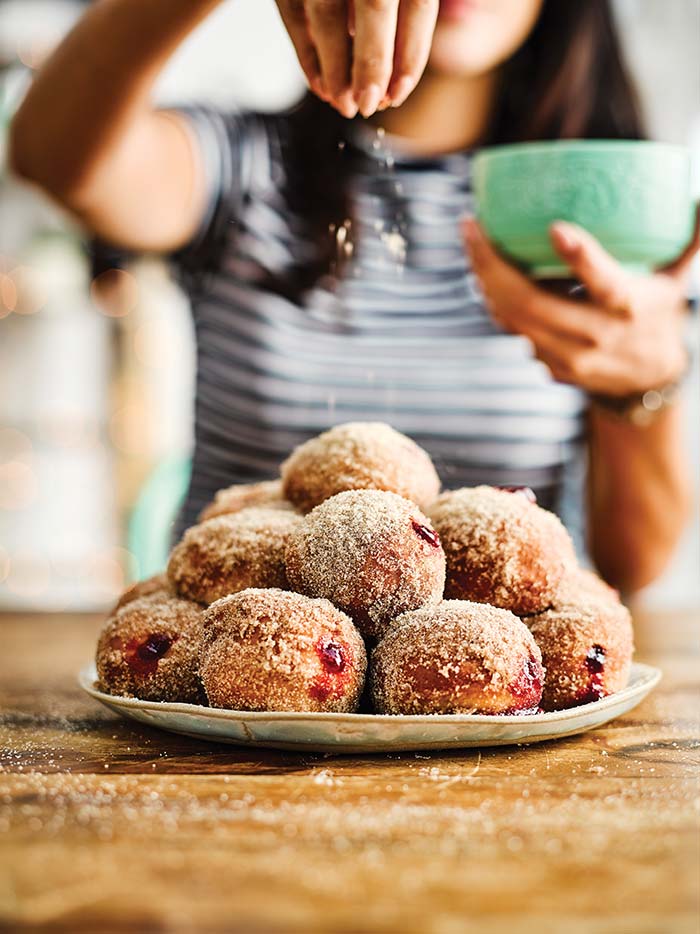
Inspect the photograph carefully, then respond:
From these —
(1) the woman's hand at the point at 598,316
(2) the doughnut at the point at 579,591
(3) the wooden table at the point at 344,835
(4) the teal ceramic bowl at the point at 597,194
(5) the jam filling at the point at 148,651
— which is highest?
(4) the teal ceramic bowl at the point at 597,194

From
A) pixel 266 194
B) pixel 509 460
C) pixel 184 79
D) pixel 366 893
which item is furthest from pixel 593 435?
pixel 184 79

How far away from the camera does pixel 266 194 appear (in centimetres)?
125

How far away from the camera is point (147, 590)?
1.96 feet

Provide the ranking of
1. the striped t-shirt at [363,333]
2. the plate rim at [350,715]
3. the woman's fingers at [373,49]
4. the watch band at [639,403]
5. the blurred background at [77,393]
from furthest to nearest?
the blurred background at [77,393]
the striped t-shirt at [363,333]
the watch band at [639,403]
the woman's fingers at [373,49]
the plate rim at [350,715]

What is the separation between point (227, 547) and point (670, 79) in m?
1.95

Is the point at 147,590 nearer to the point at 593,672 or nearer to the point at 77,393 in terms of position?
the point at 593,672

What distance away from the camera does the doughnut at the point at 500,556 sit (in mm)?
528

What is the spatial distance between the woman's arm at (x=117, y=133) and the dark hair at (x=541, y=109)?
5.5 inches

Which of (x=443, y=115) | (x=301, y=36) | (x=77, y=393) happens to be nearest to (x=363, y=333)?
(x=443, y=115)

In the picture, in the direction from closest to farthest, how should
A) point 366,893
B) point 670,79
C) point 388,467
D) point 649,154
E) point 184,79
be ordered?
point 366,893 < point 388,467 < point 649,154 < point 670,79 < point 184,79

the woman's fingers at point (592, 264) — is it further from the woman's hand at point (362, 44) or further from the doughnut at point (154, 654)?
the doughnut at point (154, 654)

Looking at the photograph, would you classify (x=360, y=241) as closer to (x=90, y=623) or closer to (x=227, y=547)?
(x=90, y=623)

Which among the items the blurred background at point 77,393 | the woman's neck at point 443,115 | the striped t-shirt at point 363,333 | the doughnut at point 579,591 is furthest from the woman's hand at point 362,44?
the blurred background at point 77,393

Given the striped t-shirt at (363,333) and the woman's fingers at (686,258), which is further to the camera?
the striped t-shirt at (363,333)
